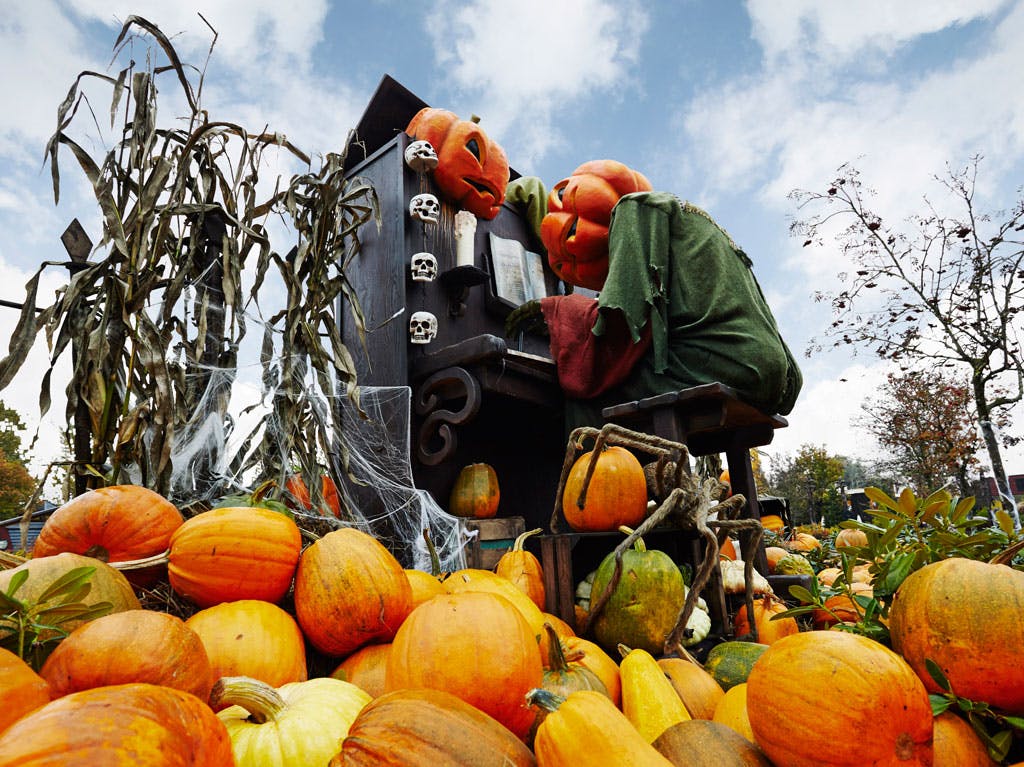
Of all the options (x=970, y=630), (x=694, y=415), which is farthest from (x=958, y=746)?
(x=694, y=415)

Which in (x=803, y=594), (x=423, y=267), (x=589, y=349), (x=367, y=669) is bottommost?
(x=367, y=669)

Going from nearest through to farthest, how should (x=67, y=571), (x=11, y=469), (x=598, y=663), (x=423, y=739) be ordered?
(x=423, y=739) → (x=67, y=571) → (x=598, y=663) → (x=11, y=469)

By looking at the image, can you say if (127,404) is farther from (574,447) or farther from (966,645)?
(966,645)

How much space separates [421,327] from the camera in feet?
10.6

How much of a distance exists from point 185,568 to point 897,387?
13.0 meters

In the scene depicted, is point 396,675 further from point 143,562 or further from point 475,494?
point 475,494

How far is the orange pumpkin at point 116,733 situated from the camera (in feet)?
2.00

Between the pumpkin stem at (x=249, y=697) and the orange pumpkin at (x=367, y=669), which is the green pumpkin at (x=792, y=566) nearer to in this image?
the orange pumpkin at (x=367, y=669)

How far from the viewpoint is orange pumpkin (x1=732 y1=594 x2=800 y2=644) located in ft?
7.03

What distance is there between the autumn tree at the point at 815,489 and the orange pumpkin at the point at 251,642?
1217 cm

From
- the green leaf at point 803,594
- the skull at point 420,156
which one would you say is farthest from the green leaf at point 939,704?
the skull at point 420,156

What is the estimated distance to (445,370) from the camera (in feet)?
9.66

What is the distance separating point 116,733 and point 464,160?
11.6 ft

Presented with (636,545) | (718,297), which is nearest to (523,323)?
(718,297)
